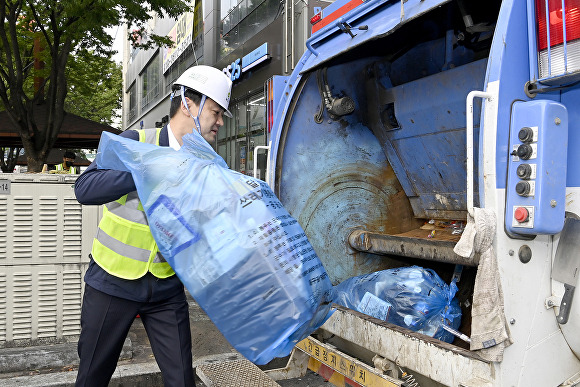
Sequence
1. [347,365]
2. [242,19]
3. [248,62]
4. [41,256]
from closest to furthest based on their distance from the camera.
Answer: [347,365], [41,256], [248,62], [242,19]

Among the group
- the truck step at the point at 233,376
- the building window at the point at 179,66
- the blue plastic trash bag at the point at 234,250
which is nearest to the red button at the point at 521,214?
the blue plastic trash bag at the point at 234,250

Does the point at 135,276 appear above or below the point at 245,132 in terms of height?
below

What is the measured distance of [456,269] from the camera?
2969 millimetres

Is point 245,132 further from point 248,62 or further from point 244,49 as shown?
point 244,49

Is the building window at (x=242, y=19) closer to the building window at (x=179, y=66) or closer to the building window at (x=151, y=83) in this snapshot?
the building window at (x=179, y=66)

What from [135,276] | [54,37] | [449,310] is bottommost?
[449,310]

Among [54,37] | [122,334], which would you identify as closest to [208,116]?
[122,334]

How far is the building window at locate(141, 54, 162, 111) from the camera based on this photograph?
23252mm

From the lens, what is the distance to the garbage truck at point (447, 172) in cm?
174

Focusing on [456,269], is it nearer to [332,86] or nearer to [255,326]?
[332,86]

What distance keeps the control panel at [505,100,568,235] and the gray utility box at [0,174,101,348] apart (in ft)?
10.3

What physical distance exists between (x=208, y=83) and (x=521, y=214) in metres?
1.26

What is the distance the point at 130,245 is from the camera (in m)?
2.04

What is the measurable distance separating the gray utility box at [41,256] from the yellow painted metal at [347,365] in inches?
82.4
